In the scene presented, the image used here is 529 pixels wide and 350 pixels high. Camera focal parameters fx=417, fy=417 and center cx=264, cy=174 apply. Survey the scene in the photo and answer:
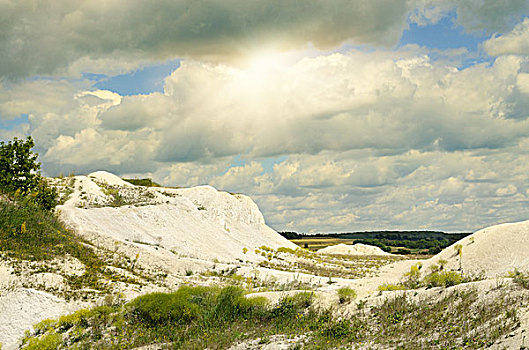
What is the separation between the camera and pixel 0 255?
16422mm

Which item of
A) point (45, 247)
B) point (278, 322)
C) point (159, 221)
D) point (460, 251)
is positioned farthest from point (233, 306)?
point (159, 221)

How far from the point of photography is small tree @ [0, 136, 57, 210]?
81.0ft

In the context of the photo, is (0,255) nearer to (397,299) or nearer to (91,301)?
(91,301)

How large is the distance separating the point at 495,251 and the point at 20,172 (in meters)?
28.3

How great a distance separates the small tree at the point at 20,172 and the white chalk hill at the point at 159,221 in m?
2.76

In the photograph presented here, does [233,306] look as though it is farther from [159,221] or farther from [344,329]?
[159,221]

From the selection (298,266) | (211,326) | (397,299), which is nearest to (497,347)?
(397,299)

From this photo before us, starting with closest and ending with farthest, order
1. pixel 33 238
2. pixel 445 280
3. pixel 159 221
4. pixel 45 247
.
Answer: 1. pixel 445 280
2. pixel 45 247
3. pixel 33 238
4. pixel 159 221

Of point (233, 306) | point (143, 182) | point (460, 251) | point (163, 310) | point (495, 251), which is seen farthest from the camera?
point (143, 182)

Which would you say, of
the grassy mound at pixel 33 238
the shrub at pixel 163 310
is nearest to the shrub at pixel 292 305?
the shrub at pixel 163 310

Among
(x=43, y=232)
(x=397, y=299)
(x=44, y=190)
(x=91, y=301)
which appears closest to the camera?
(x=397, y=299)

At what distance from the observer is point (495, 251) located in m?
22.9

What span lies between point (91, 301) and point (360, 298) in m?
9.60

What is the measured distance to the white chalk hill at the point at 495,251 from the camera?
69.6 feet
